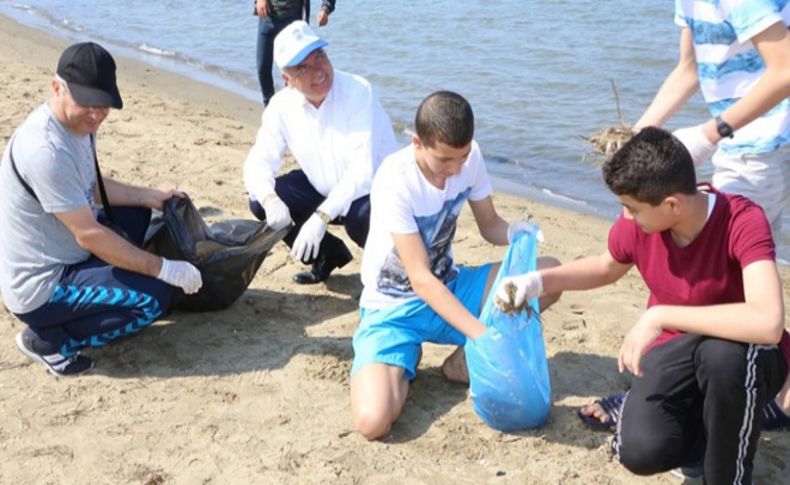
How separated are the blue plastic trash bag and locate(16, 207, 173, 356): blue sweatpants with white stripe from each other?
1.36 metres

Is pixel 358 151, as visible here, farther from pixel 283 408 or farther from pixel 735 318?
pixel 735 318

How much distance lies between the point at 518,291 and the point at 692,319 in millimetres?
606

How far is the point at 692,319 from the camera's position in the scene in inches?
118

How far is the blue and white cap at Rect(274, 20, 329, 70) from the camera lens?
14.1ft

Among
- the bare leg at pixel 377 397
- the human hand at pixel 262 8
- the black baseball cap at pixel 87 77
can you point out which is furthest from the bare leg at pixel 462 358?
the human hand at pixel 262 8

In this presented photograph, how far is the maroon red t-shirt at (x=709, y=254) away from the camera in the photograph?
2.92 meters

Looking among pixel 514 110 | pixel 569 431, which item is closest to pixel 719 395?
pixel 569 431

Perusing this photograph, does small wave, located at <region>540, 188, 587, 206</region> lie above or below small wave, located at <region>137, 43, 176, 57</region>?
above

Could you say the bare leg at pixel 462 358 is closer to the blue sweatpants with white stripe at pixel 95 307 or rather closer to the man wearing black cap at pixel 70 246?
the man wearing black cap at pixel 70 246

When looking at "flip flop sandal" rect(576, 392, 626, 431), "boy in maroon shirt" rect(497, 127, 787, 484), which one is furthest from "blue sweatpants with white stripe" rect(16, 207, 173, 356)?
"boy in maroon shirt" rect(497, 127, 787, 484)

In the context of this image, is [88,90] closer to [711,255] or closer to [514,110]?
[711,255]

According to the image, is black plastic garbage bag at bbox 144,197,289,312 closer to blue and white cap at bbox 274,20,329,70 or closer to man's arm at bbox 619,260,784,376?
blue and white cap at bbox 274,20,329,70

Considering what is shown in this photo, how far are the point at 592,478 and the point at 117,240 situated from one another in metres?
1.98

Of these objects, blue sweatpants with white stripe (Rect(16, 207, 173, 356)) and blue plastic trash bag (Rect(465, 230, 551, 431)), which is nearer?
blue plastic trash bag (Rect(465, 230, 551, 431))
